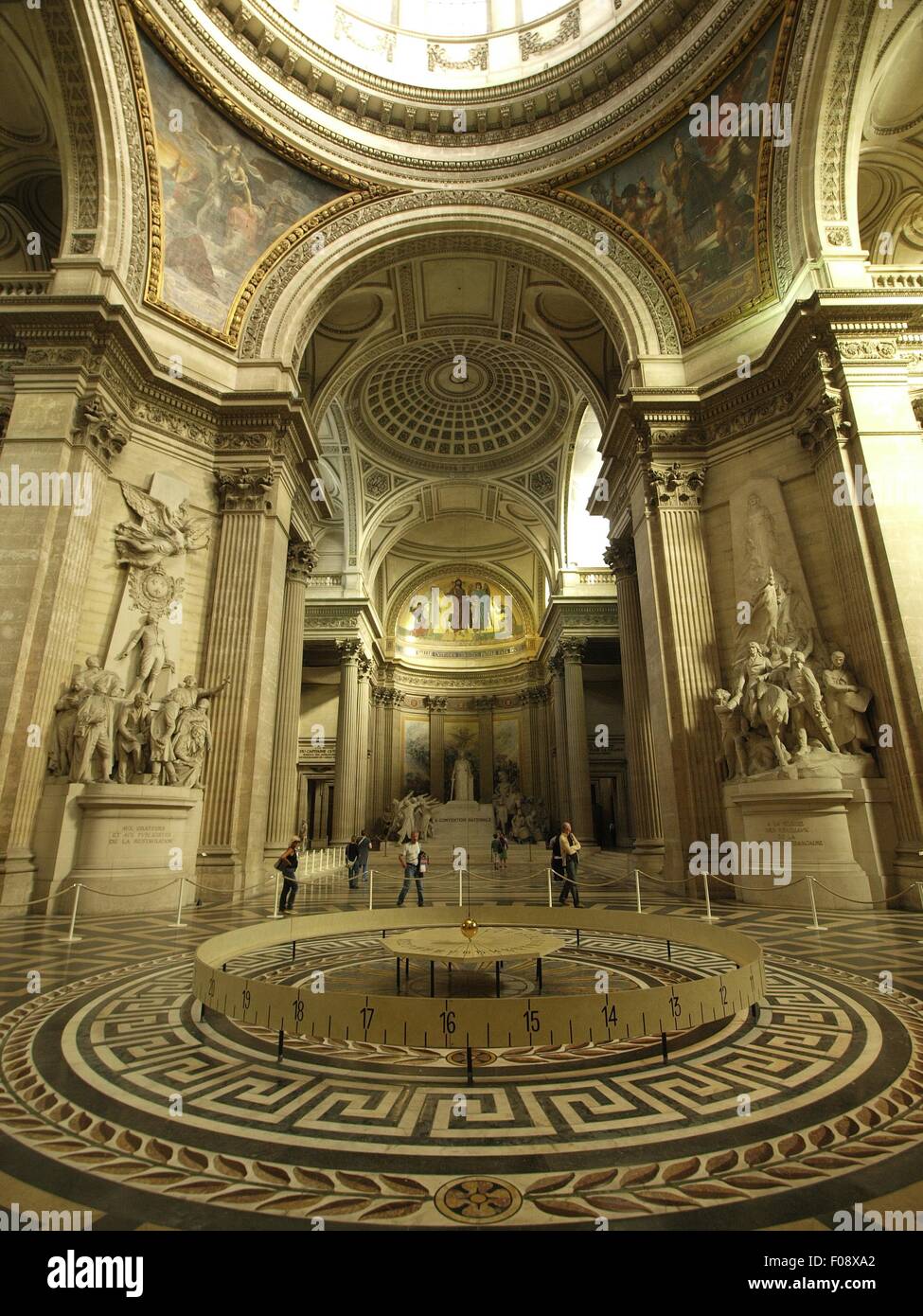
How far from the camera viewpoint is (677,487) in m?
11.8

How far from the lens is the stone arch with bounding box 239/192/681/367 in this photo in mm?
12992

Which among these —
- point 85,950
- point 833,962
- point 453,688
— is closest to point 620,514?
point 833,962

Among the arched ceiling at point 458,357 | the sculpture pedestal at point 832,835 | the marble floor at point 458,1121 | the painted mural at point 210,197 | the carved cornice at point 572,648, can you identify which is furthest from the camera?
the carved cornice at point 572,648

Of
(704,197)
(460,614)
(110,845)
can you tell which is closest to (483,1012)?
(110,845)

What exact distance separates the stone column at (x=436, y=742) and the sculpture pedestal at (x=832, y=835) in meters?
25.2

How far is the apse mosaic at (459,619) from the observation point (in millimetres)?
35344

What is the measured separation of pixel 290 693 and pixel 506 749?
20.6 m

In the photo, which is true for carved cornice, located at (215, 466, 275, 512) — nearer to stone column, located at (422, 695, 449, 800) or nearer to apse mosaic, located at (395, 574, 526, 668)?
apse mosaic, located at (395, 574, 526, 668)

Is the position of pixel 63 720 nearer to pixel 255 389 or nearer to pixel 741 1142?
pixel 255 389

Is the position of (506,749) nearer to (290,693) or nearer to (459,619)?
(459,619)

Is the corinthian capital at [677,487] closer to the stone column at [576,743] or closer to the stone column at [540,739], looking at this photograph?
the stone column at [576,743]

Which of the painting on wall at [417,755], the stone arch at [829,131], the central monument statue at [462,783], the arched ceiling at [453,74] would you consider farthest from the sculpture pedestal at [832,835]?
the painting on wall at [417,755]

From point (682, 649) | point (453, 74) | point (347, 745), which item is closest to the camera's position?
point (682, 649)

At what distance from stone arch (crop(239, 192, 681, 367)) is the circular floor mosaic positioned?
12.6 metres
